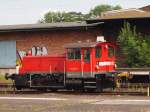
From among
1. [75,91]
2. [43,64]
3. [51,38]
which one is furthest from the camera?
[51,38]

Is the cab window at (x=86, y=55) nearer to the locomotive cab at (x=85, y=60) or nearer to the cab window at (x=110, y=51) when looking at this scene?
the locomotive cab at (x=85, y=60)

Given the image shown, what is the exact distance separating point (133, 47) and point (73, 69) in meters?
10.3

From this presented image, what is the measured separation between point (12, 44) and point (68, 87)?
17612 millimetres

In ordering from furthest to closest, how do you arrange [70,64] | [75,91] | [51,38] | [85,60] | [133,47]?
[51,38], [133,47], [75,91], [70,64], [85,60]

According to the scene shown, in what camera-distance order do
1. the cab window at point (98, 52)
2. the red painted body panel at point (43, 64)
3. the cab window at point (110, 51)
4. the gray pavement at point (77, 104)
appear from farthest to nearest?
1. the cab window at point (110, 51)
2. the red painted body panel at point (43, 64)
3. the cab window at point (98, 52)
4. the gray pavement at point (77, 104)

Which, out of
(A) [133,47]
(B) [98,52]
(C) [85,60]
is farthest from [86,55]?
(A) [133,47]

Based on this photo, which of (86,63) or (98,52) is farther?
(98,52)

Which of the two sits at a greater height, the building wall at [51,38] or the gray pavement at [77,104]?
the building wall at [51,38]

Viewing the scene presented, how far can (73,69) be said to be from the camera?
87.9 feet

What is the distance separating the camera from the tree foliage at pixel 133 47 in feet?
117

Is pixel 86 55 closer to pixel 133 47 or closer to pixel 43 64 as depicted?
pixel 43 64

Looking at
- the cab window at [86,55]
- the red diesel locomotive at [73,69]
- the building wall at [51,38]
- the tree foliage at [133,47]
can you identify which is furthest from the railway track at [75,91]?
the building wall at [51,38]

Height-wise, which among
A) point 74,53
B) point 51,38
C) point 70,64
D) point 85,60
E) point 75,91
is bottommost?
point 75,91

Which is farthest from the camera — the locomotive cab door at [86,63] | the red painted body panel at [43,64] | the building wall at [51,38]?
the building wall at [51,38]
